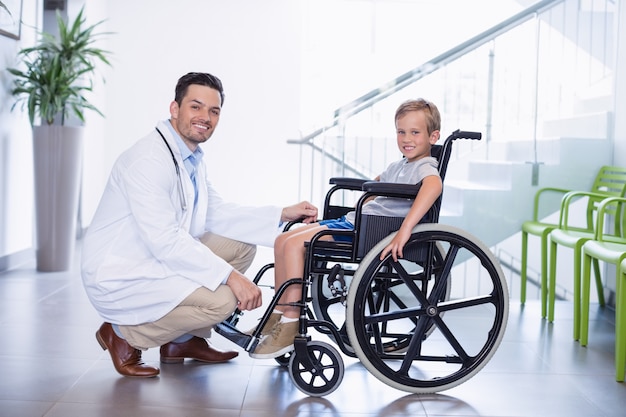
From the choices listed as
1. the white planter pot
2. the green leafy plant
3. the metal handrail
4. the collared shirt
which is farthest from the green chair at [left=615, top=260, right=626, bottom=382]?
the white planter pot

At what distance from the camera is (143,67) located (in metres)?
7.21

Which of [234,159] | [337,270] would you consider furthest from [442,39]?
[337,270]

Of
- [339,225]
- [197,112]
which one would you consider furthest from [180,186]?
[339,225]

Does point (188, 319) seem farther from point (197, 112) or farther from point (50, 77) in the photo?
point (50, 77)

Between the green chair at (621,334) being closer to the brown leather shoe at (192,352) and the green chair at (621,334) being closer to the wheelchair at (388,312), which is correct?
the wheelchair at (388,312)

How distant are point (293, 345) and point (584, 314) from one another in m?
1.37

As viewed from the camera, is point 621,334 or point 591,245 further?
point 591,245

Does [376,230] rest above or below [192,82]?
below

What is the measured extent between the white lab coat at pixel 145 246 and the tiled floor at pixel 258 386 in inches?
9.9

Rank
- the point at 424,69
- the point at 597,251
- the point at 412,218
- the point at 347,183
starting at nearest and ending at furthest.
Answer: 1. the point at 412,218
2. the point at 347,183
3. the point at 597,251
4. the point at 424,69

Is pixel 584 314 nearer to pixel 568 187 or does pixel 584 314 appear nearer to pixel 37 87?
pixel 568 187

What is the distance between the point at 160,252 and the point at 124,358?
0.41 m

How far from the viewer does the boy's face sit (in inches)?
102

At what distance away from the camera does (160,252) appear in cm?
242
